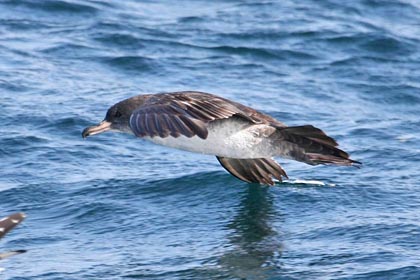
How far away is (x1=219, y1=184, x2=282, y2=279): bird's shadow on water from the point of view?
25.8ft

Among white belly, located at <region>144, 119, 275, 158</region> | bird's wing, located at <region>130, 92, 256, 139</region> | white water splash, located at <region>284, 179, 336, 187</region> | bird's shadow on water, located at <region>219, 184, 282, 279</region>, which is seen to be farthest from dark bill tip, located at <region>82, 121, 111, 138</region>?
white water splash, located at <region>284, 179, 336, 187</region>

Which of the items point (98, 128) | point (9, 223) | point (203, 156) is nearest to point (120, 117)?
point (98, 128)

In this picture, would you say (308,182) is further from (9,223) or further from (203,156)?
(9,223)

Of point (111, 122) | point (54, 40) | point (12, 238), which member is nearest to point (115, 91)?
point (54, 40)

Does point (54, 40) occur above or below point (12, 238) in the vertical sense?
above

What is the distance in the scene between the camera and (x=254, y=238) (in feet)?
28.1

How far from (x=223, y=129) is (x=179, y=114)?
2.15ft

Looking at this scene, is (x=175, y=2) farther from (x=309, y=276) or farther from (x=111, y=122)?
(x=309, y=276)

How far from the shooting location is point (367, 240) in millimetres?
8273

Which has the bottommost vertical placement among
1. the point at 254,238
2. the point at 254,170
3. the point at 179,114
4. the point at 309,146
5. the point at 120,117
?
the point at 254,238

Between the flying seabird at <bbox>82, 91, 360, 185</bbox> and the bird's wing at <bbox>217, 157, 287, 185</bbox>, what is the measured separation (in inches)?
10.4

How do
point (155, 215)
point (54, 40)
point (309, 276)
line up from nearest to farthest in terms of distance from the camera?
point (309, 276), point (155, 215), point (54, 40)

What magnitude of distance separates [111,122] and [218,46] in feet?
16.3

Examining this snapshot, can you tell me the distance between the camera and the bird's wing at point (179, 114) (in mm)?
7969
